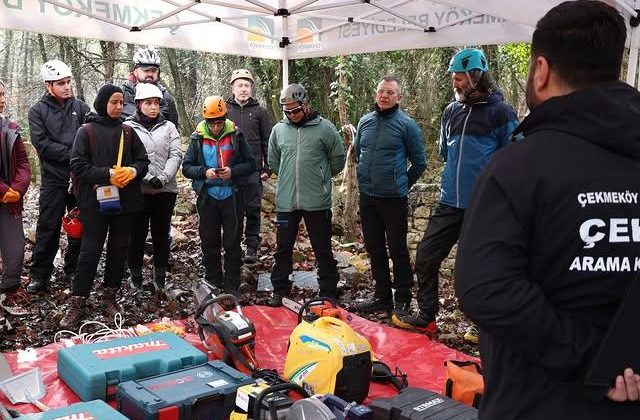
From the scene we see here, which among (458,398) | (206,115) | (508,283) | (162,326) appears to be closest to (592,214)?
(508,283)

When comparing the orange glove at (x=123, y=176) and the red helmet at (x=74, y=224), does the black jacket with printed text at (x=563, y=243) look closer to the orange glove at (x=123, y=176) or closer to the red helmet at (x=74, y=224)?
the orange glove at (x=123, y=176)

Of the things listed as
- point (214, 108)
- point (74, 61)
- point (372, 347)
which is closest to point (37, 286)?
point (214, 108)

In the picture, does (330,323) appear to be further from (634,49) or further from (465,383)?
(634,49)

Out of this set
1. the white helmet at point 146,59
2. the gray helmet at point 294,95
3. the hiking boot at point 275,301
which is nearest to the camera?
the gray helmet at point 294,95

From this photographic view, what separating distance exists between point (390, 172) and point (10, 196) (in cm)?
311

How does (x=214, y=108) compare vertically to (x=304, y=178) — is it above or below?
above

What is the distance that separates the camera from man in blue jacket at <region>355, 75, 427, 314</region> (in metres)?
4.81

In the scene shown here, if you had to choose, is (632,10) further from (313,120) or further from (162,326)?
(162,326)

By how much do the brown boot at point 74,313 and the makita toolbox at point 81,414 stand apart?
6.03ft

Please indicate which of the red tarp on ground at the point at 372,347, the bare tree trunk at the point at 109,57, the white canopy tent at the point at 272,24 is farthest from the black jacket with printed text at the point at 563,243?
the bare tree trunk at the point at 109,57

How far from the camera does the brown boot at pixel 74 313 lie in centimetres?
454

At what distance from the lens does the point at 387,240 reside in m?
5.02

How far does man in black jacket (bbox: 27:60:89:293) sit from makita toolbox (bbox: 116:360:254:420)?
275 centimetres

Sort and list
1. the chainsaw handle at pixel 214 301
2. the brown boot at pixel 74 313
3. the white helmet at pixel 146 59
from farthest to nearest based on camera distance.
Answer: the white helmet at pixel 146 59 → the brown boot at pixel 74 313 → the chainsaw handle at pixel 214 301
